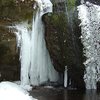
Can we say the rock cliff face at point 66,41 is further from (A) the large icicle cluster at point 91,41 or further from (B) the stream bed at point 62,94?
(B) the stream bed at point 62,94

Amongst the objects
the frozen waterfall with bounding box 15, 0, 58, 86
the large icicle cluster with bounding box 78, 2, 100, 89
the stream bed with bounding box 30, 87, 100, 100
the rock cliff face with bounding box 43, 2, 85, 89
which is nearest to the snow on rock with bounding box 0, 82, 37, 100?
the stream bed with bounding box 30, 87, 100, 100

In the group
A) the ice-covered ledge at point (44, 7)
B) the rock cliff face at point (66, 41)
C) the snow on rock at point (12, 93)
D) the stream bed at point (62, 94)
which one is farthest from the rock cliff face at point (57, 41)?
the snow on rock at point (12, 93)

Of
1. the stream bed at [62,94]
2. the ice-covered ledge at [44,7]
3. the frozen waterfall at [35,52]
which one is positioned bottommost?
the stream bed at [62,94]

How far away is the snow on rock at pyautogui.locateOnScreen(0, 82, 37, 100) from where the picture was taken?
38.1 feet

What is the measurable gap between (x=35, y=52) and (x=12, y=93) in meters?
2.78

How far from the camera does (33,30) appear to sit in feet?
47.7

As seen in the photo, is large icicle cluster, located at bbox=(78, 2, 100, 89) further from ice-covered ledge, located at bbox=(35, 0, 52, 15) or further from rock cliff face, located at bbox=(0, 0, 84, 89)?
ice-covered ledge, located at bbox=(35, 0, 52, 15)

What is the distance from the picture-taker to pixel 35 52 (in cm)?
1448

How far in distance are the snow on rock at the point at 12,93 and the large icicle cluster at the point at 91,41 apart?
255 cm

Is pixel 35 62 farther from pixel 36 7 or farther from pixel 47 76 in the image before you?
pixel 36 7

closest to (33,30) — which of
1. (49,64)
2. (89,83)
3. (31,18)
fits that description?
(31,18)

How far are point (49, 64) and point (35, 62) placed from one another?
0.63m

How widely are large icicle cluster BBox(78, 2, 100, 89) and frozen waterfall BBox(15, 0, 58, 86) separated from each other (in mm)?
1199

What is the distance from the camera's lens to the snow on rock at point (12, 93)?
A: 11602 mm
